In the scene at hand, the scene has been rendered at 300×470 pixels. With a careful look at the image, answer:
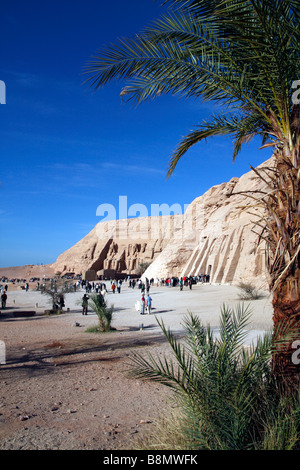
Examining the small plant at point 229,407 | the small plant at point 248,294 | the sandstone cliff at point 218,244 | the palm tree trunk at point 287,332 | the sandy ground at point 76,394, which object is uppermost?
the sandstone cliff at point 218,244

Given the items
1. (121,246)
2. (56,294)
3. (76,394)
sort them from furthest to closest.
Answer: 1. (121,246)
2. (56,294)
3. (76,394)

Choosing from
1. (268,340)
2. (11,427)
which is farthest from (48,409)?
(268,340)

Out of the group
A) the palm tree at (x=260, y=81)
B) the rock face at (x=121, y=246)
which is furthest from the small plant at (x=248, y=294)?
the rock face at (x=121, y=246)

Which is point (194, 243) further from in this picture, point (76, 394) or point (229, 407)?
point (229, 407)

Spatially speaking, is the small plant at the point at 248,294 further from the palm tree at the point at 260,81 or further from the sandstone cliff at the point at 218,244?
the palm tree at the point at 260,81

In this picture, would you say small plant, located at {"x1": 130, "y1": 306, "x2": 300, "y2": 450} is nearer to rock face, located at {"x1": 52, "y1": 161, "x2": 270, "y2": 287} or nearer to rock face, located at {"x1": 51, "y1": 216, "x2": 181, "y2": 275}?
rock face, located at {"x1": 52, "y1": 161, "x2": 270, "y2": 287}

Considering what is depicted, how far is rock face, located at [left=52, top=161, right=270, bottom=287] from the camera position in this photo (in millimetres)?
29297

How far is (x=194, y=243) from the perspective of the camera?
146 ft

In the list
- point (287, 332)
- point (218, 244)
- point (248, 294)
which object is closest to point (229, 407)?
point (287, 332)

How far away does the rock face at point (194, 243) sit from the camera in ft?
96.1

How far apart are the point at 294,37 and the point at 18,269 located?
97.1 metres
